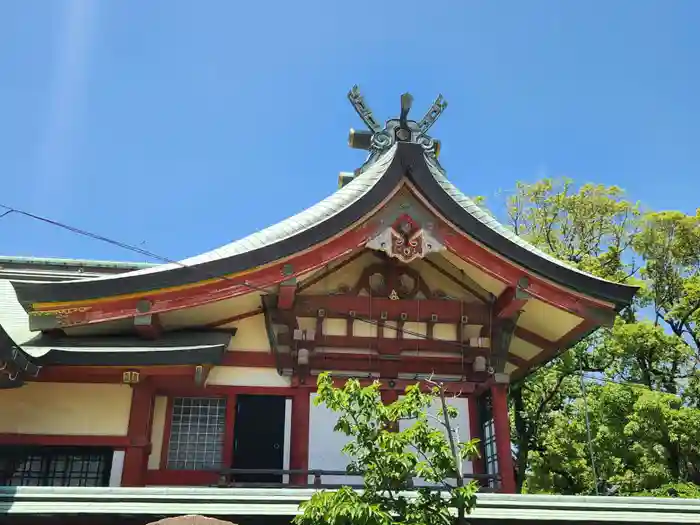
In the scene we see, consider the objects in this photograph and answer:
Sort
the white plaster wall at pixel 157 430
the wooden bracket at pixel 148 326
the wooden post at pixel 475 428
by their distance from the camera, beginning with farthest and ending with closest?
the wooden post at pixel 475 428
the white plaster wall at pixel 157 430
the wooden bracket at pixel 148 326

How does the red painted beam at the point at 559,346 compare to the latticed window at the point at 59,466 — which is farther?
the red painted beam at the point at 559,346

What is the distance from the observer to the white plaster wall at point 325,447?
10211 mm

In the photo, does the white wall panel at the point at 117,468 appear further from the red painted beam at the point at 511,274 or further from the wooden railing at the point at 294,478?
the red painted beam at the point at 511,274

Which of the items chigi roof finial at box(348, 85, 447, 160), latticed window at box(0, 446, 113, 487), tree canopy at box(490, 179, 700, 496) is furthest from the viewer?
tree canopy at box(490, 179, 700, 496)

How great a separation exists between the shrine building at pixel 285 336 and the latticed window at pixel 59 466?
0.02 m

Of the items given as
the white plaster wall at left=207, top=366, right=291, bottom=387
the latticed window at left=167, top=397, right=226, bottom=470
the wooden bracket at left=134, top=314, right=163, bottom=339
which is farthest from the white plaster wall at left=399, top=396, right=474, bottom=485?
the wooden bracket at left=134, top=314, right=163, bottom=339

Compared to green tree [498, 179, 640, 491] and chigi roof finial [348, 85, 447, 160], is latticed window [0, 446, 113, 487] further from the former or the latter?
green tree [498, 179, 640, 491]

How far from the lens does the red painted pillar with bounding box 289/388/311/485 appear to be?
32.9 ft

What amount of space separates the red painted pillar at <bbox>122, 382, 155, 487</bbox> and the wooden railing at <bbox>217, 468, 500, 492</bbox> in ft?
3.63

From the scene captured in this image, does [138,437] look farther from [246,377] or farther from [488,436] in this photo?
[488,436]

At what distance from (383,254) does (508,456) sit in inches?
146

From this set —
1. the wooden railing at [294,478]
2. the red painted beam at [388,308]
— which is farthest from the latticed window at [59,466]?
the red painted beam at [388,308]

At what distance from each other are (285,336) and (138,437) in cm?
259

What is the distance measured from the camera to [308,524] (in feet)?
21.1
